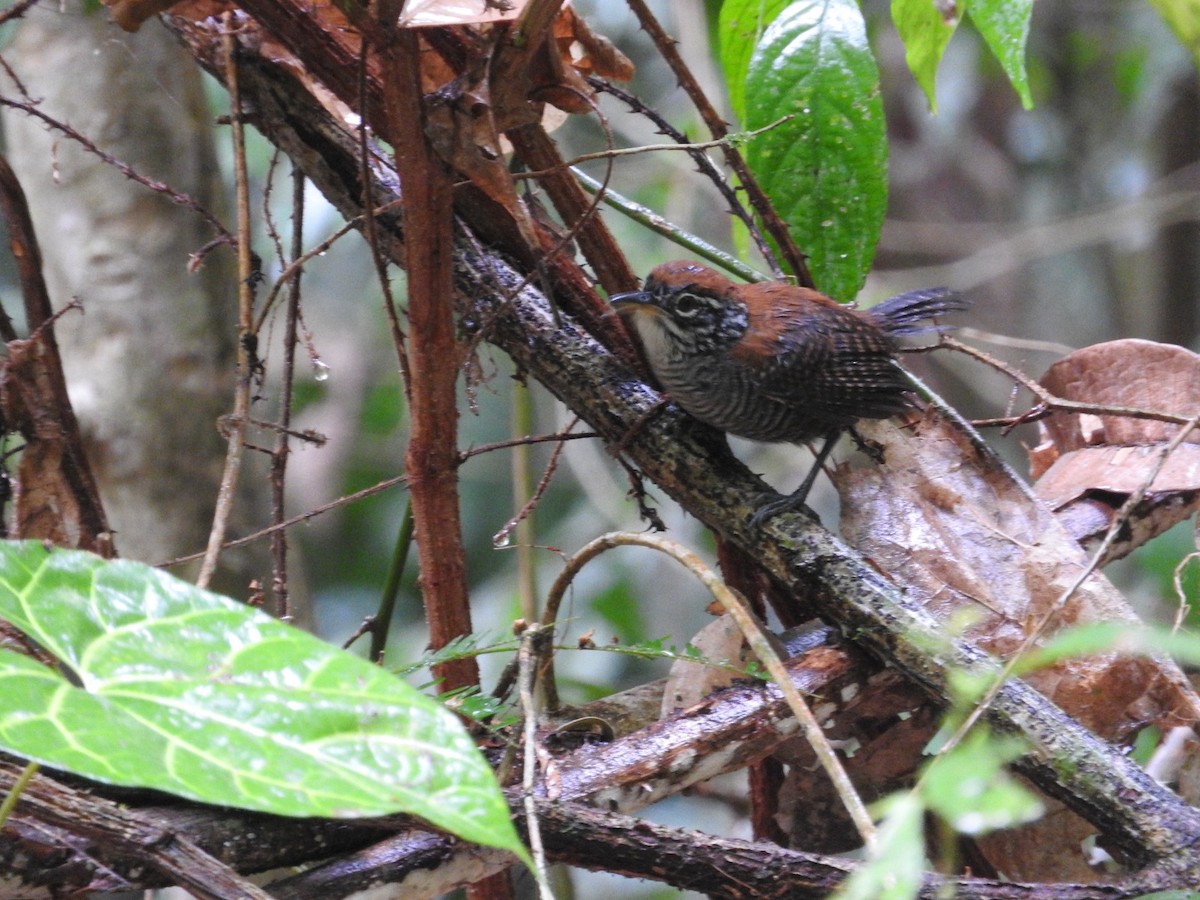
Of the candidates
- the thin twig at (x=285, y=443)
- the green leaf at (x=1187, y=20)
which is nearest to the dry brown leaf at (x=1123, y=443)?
the green leaf at (x=1187, y=20)

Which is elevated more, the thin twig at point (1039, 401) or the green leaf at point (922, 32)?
the green leaf at point (922, 32)

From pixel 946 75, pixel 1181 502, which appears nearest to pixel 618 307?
pixel 1181 502

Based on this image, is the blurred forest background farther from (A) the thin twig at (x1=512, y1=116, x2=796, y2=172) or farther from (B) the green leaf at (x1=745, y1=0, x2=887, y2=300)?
(A) the thin twig at (x1=512, y1=116, x2=796, y2=172)

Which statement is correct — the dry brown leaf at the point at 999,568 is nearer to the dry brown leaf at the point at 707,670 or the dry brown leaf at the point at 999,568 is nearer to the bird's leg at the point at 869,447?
the bird's leg at the point at 869,447

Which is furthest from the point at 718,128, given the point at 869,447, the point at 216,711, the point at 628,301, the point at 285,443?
the point at 216,711

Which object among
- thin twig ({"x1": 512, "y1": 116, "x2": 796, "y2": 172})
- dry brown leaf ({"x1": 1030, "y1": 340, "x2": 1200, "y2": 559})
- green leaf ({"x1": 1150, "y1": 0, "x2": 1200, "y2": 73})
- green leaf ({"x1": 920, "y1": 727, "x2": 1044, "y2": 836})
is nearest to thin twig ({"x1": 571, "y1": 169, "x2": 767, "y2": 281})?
thin twig ({"x1": 512, "y1": 116, "x2": 796, "y2": 172})

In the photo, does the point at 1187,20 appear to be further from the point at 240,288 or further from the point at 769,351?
the point at 240,288

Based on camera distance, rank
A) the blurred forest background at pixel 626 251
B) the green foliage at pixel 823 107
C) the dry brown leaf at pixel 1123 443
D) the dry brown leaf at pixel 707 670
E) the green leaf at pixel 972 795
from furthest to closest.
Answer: the blurred forest background at pixel 626 251 < the dry brown leaf at pixel 1123 443 < the green foliage at pixel 823 107 < the dry brown leaf at pixel 707 670 < the green leaf at pixel 972 795
